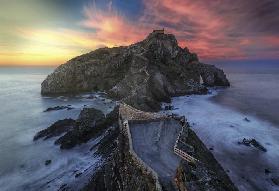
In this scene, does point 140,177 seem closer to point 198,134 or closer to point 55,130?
point 198,134

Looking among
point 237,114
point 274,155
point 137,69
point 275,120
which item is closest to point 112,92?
point 137,69

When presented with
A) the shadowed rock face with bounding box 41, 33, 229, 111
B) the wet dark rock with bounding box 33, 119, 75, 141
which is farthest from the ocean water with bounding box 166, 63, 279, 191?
the wet dark rock with bounding box 33, 119, 75, 141

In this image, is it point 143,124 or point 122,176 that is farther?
point 143,124

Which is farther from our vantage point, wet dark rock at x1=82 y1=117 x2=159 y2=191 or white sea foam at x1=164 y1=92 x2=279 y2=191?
white sea foam at x1=164 y1=92 x2=279 y2=191

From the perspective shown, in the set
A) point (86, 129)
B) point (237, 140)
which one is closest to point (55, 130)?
point (86, 129)

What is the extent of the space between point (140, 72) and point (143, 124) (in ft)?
180

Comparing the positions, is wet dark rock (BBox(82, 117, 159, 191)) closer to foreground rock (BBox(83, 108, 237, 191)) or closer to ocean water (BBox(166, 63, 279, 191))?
foreground rock (BBox(83, 108, 237, 191))

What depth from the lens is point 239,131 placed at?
51.2m

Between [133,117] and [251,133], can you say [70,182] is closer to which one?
[133,117]

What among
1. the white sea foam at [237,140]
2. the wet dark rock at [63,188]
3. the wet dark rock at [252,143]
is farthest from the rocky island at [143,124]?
the wet dark rock at [252,143]

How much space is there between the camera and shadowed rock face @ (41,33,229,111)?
85625 mm

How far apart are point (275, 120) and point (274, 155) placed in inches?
913

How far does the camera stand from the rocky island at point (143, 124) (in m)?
22.9

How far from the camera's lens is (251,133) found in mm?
50531
